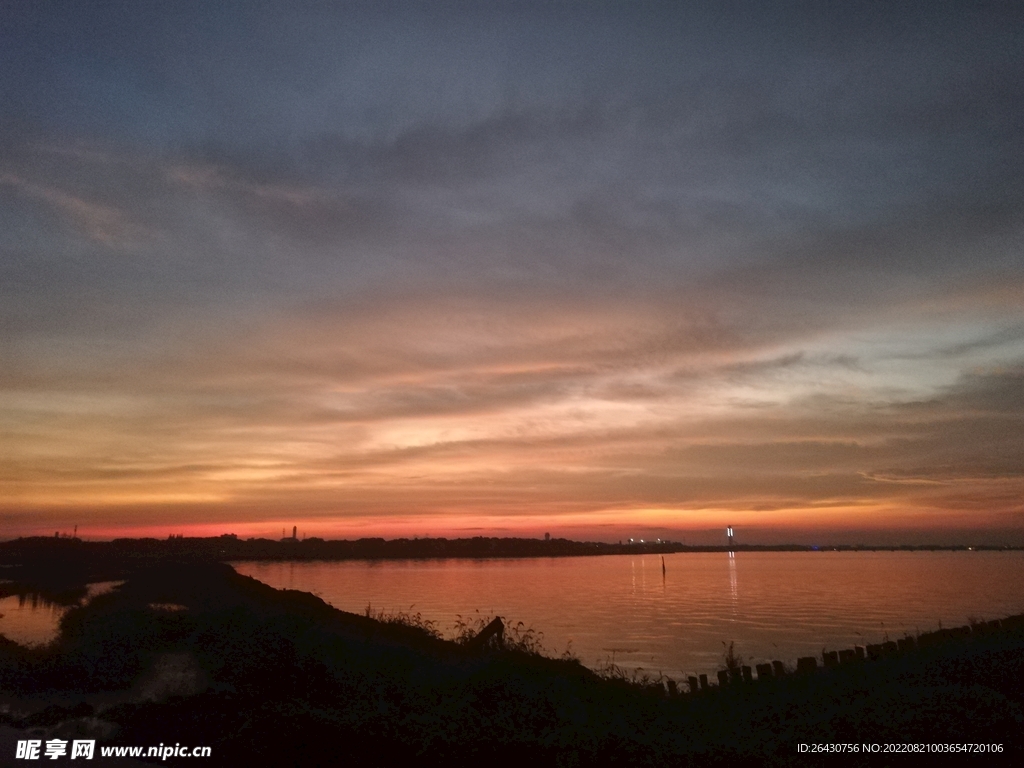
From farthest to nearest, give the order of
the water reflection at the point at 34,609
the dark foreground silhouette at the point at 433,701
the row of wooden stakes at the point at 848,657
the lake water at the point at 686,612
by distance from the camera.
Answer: the lake water at the point at 686,612 < the water reflection at the point at 34,609 < the row of wooden stakes at the point at 848,657 < the dark foreground silhouette at the point at 433,701

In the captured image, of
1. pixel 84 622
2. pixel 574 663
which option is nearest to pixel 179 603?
pixel 84 622

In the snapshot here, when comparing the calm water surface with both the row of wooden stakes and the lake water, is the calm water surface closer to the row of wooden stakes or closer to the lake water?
the lake water

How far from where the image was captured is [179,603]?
25.2 metres

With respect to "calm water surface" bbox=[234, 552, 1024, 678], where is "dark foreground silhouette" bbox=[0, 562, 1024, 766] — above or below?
above

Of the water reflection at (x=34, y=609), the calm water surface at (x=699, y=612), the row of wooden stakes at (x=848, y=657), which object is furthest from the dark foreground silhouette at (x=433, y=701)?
the calm water surface at (x=699, y=612)

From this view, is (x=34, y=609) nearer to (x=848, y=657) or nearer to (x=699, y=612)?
(x=848, y=657)

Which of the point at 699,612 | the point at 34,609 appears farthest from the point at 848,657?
the point at 699,612

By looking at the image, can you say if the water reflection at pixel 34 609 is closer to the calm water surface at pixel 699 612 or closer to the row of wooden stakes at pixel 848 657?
the calm water surface at pixel 699 612

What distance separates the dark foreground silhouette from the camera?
10273 millimetres

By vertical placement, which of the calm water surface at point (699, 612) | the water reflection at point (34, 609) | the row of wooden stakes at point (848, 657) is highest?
the row of wooden stakes at point (848, 657)

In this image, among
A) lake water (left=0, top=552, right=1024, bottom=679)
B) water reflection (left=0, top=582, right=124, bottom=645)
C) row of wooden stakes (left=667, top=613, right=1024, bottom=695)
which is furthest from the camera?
lake water (left=0, top=552, right=1024, bottom=679)

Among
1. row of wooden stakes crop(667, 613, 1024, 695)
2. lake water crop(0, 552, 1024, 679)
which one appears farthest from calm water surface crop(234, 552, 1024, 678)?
row of wooden stakes crop(667, 613, 1024, 695)

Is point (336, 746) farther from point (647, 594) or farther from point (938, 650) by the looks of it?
point (647, 594)

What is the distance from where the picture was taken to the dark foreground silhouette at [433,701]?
10273 mm
